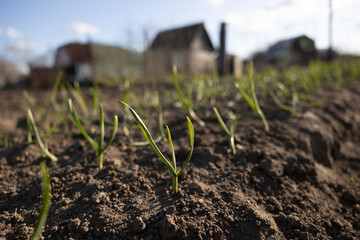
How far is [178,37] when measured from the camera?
43.5 ft

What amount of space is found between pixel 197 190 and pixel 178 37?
13.5 meters

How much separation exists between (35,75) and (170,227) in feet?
34.1

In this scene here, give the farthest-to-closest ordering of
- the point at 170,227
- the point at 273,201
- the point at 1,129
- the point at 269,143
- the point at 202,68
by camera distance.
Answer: the point at 202,68 < the point at 1,129 < the point at 269,143 < the point at 273,201 < the point at 170,227

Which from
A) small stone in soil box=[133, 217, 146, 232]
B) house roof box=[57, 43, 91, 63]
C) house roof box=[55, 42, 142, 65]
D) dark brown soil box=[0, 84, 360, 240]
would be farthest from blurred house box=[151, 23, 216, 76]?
small stone in soil box=[133, 217, 146, 232]

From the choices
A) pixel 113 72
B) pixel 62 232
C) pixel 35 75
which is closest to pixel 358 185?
pixel 62 232

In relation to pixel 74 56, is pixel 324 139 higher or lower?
lower

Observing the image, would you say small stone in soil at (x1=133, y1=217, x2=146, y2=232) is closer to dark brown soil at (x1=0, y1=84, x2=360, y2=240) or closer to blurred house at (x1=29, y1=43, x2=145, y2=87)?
dark brown soil at (x1=0, y1=84, x2=360, y2=240)

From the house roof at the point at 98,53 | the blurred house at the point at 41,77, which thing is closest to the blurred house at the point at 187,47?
the house roof at the point at 98,53

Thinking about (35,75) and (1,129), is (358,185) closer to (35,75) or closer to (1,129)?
(1,129)

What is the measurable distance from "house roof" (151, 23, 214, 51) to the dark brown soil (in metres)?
12.3

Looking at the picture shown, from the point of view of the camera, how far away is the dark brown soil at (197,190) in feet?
2.16

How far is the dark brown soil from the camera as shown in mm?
657

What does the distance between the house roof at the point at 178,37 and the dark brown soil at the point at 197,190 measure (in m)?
12.3

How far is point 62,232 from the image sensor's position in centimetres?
64
